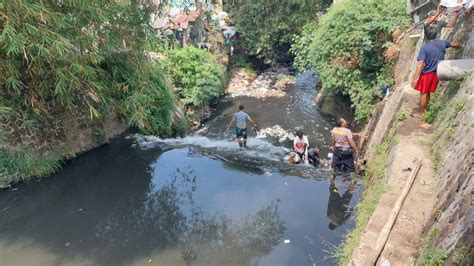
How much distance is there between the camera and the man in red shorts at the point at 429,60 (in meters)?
6.72

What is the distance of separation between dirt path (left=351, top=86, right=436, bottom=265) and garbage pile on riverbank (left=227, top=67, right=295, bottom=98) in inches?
594

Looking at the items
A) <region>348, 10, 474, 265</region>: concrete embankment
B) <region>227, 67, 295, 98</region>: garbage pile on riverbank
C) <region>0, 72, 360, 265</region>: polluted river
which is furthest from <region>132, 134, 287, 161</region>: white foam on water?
<region>227, 67, 295, 98</region>: garbage pile on riverbank

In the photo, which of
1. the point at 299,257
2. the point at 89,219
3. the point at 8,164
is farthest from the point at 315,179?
the point at 8,164

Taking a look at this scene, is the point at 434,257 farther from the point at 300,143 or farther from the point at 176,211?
the point at 300,143

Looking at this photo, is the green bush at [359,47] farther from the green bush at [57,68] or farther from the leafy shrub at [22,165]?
the leafy shrub at [22,165]

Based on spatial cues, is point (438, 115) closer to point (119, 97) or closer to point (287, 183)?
point (287, 183)

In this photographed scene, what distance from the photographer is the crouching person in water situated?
8.16m

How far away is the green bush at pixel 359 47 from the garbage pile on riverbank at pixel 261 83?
294 inches

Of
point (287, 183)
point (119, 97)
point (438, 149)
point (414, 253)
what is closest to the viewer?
point (414, 253)

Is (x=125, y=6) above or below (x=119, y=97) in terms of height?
above

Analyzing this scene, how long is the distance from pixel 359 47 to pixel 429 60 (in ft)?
22.0

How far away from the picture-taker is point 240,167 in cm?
986

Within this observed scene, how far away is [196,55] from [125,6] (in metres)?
9.86

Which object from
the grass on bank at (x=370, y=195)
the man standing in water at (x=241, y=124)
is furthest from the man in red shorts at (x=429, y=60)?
the man standing in water at (x=241, y=124)
